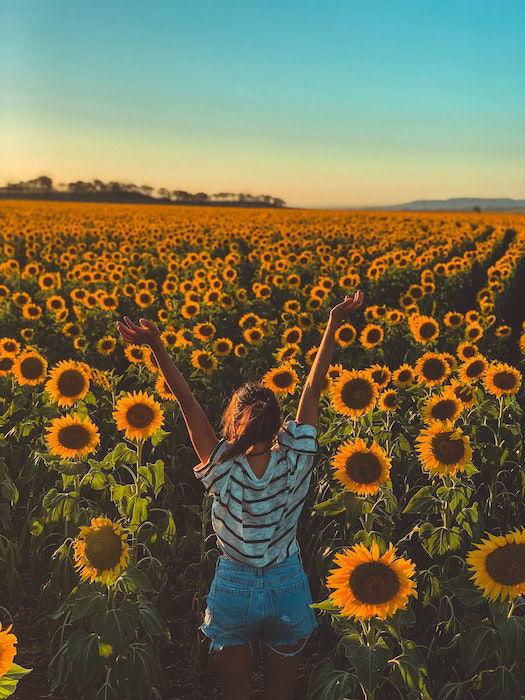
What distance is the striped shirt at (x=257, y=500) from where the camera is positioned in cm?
296

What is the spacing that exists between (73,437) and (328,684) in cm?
221

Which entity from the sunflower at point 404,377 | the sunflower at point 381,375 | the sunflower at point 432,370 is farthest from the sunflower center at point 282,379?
the sunflower at point 432,370

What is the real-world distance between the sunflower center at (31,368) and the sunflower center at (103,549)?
10.7ft

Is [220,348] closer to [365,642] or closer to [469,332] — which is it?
[469,332]

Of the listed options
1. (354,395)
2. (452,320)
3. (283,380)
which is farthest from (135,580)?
(452,320)

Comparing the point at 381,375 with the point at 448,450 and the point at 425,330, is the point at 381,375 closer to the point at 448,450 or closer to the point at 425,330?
the point at 448,450

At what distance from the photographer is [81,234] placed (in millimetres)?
27281

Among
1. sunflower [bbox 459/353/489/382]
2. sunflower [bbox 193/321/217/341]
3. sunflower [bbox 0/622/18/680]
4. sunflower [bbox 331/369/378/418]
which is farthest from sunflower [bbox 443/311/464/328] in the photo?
sunflower [bbox 0/622/18/680]

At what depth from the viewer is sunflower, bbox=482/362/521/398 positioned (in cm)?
575

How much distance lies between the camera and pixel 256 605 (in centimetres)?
300

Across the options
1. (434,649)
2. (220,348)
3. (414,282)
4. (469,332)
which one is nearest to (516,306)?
(414,282)

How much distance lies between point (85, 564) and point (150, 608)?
1.29 ft

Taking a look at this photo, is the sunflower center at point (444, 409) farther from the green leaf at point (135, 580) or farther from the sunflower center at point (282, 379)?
the green leaf at point (135, 580)

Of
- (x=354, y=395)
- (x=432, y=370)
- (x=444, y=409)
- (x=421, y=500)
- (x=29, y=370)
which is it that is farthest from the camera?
(x=29, y=370)
